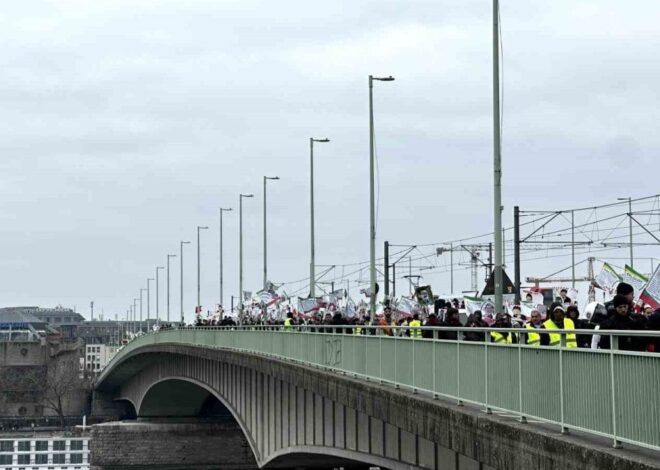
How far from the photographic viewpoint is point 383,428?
2652 cm

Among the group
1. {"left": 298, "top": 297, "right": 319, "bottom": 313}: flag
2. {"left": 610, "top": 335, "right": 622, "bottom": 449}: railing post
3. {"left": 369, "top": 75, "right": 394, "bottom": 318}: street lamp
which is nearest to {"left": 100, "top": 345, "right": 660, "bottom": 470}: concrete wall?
{"left": 610, "top": 335, "right": 622, "bottom": 449}: railing post

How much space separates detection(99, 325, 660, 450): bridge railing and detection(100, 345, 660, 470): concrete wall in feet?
0.94

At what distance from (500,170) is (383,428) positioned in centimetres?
611

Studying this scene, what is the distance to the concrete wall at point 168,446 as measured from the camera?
92625 mm

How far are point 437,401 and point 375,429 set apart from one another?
19.4 feet

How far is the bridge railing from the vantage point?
13.5 metres

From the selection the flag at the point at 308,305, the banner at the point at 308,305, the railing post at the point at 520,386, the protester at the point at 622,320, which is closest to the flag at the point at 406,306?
the flag at the point at 308,305

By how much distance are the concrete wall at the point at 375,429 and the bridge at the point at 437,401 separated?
0.08 ft

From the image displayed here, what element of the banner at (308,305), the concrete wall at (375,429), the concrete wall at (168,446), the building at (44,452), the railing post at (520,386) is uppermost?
the banner at (308,305)

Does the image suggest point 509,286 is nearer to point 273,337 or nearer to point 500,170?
point 500,170

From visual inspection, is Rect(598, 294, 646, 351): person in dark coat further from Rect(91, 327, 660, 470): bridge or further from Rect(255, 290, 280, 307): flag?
Rect(255, 290, 280, 307): flag

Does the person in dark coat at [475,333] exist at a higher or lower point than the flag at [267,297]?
lower

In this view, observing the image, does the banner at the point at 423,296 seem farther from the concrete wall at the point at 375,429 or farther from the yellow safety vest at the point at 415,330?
the yellow safety vest at the point at 415,330

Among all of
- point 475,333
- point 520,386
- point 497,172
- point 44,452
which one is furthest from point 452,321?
point 44,452
